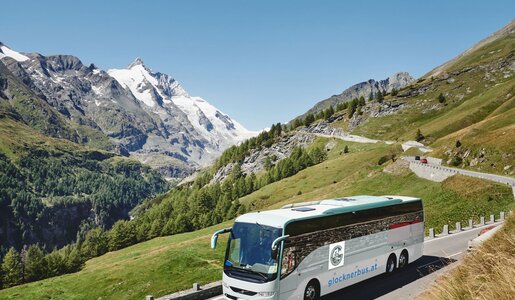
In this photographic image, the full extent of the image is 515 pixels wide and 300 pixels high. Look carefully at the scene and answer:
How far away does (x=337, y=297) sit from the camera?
2150cm

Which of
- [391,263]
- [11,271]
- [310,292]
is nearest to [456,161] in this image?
[391,263]

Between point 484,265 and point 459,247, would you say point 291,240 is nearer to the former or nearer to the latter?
point 484,265

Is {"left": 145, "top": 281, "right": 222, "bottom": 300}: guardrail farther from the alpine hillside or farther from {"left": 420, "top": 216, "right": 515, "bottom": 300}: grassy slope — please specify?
{"left": 420, "top": 216, "right": 515, "bottom": 300}: grassy slope

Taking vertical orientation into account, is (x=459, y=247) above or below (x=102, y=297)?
above

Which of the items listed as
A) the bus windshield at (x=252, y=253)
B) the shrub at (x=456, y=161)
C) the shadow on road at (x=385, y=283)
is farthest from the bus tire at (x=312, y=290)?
the shrub at (x=456, y=161)

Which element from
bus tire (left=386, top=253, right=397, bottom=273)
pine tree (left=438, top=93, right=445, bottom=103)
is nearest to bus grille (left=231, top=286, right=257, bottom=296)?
bus tire (left=386, top=253, right=397, bottom=273)

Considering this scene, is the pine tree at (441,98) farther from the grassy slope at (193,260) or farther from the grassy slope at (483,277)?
the grassy slope at (483,277)

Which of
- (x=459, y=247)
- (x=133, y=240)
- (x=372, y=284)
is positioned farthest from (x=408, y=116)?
(x=372, y=284)

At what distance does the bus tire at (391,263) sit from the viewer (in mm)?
25500

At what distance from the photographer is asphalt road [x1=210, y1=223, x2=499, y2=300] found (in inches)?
846

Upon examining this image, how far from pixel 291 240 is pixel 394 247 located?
10.6m

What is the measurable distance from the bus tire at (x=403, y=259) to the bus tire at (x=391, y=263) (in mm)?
779

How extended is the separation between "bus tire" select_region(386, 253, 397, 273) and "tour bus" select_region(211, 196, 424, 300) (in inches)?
7.4

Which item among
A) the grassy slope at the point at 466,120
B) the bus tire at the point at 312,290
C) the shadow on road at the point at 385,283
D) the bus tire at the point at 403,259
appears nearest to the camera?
the bus tire at the point at 312,290
